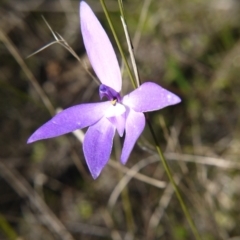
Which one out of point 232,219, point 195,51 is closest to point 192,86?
point 195,51

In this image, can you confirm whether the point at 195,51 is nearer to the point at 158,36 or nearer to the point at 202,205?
the point at 158,36

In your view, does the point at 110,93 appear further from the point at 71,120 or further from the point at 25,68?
the point at 25,68

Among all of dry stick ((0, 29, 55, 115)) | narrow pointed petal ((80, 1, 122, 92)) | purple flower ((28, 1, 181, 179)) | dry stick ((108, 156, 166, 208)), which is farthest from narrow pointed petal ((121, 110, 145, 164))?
dry stick ((108, 156, 166, 208))

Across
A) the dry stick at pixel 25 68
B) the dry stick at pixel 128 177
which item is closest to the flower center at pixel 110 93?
the dry stick at pixel 25 68

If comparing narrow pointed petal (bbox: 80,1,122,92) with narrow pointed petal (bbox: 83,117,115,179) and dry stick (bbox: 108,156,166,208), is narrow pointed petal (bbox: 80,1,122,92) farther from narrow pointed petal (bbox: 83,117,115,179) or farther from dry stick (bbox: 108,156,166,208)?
dry stick (bbox: 108,156,166,208)

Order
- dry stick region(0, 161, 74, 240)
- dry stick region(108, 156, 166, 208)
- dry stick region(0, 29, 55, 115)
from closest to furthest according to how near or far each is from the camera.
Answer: dry stick region(0, 29, 55, 115) → dry stick region(108, 156, 166, 208) → dry stick region(0, 161, 74, 240)

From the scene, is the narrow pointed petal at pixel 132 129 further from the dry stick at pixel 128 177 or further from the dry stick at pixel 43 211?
→ the dry stick at pixel 43 211

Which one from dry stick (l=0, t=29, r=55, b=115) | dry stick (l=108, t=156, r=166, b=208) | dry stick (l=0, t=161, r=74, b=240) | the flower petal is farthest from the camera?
dry stick (l=0, t=161, r=74, b=240)
